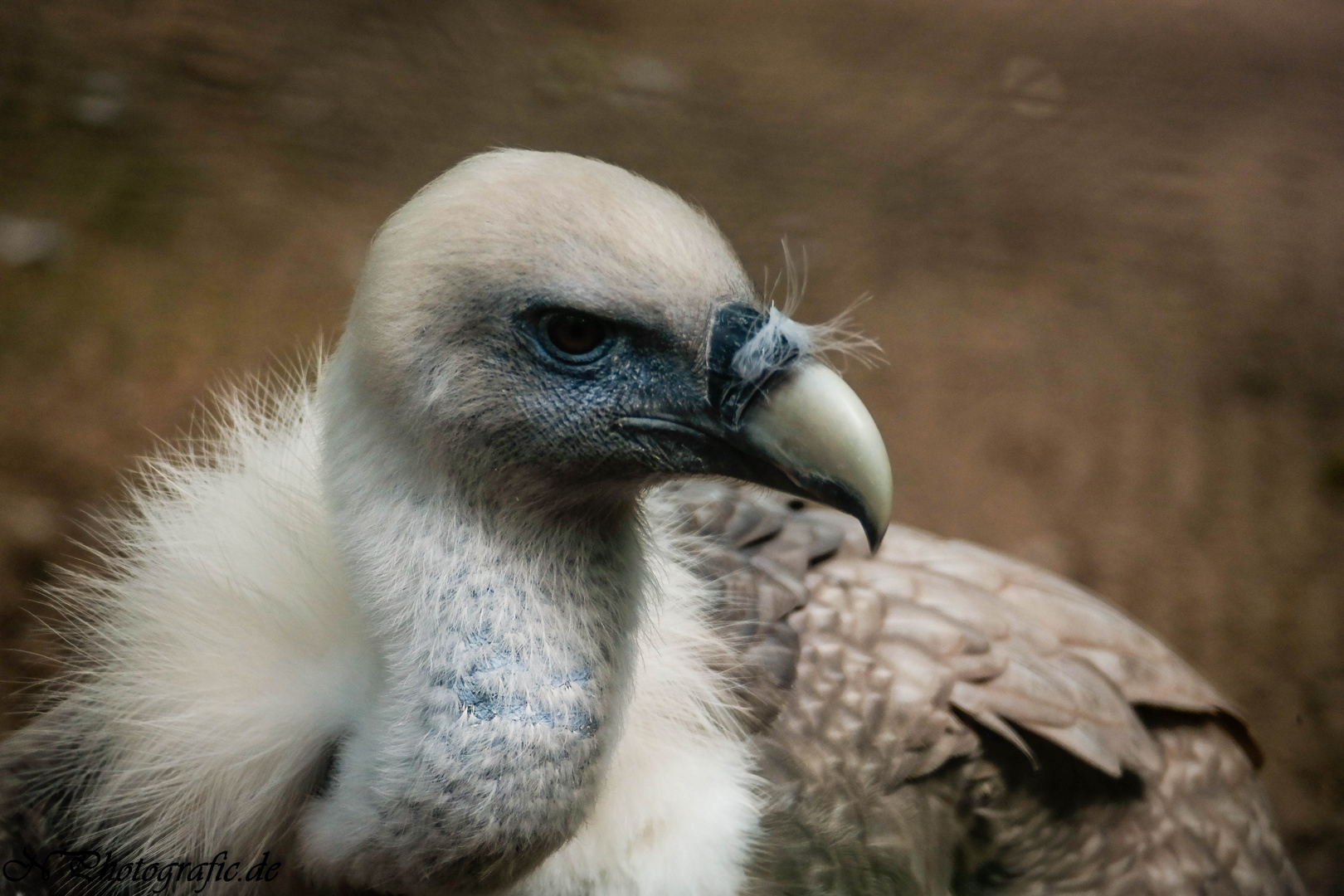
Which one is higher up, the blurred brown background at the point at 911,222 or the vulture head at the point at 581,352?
the vulture head at the point at 581,352

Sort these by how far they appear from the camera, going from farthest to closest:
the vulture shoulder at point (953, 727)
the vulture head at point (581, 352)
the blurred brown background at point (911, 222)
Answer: the blurred brown background at point (911, 222) < the vulture shoulder at point (953, 727) < the vulture head at point (581, 352)

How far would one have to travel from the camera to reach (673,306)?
1.44 m

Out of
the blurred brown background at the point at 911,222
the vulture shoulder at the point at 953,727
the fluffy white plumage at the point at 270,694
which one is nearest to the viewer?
the fluffy white plumage at the point at 270,694

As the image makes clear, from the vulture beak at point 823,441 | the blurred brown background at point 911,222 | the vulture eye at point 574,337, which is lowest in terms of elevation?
the blurred brown background at point 911,222

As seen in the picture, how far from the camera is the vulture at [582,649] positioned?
1464 mm

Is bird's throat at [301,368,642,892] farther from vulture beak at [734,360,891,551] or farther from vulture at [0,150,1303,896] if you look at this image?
vulture beak at [734,360,891,551]

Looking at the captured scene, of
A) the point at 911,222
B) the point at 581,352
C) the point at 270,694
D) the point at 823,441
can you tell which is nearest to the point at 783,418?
the point at 823,441

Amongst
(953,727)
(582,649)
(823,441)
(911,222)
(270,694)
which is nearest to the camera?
(823,441)

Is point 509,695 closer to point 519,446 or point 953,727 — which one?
point 519,446

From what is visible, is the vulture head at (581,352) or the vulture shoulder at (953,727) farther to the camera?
the vulture shoulder at (953,727)

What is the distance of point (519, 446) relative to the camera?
149cm

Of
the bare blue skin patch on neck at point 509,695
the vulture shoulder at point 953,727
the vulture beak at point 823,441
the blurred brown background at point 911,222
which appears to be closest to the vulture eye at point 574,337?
the vulture beak at point 823,441

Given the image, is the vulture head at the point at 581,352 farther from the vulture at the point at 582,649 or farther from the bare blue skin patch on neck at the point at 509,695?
the bare blue skin patch on neck at the point at 509,695

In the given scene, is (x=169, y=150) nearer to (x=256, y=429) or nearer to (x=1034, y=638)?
(x=256, y=429)
